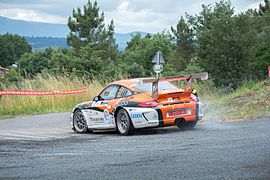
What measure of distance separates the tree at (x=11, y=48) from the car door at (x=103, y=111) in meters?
120

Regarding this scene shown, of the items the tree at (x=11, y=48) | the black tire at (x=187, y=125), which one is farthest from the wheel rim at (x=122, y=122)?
the tree at (x=11, y=48)

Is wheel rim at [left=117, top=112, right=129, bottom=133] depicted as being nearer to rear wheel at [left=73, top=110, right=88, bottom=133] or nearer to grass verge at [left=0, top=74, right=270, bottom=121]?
rear wheel at [left=73, top=110, right=88, bottom=133]

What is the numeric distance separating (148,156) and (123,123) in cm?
496

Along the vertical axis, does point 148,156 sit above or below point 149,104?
below

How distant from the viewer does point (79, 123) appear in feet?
51.1

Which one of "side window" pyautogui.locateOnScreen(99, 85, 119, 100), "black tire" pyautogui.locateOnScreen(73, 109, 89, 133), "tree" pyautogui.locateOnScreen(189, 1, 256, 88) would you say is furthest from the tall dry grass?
"tree" pyautogui.locateOnScreen(189, 1, 256, 88)

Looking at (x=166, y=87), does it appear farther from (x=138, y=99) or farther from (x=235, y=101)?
(x=235, y=101)

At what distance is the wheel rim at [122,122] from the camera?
13672 millimetres

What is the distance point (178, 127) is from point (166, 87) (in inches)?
52.6

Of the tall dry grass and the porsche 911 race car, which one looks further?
the tall dry grass

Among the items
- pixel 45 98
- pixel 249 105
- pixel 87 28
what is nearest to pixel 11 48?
pixel 87 28

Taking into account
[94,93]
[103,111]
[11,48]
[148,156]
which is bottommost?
[148,156]

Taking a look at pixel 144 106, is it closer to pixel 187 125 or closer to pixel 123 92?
pixel 123 92

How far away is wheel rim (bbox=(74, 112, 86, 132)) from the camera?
50.5 feet
